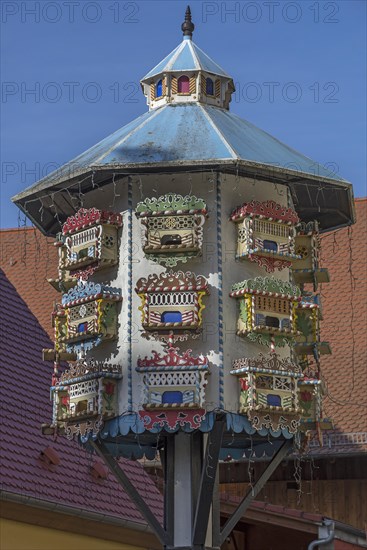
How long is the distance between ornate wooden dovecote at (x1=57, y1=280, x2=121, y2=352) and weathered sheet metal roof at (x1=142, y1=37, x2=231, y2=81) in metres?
2.79

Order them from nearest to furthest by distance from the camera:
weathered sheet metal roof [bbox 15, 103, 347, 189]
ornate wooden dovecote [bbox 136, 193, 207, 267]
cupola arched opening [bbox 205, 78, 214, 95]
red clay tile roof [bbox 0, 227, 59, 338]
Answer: ornate wooden dovecote [bbox 136, 193, 207, 267]
weathered sheet metal roof [bbox 15, 103, 347, 189]
cupola arched opening [bbox 205, 78, 214, 95]
red clay tile roof [bbox 0, 227, 59, 338]

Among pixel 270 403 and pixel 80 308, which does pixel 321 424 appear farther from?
pixel 80 308

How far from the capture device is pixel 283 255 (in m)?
16.1

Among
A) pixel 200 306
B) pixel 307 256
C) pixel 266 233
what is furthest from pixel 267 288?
pixel 307 256

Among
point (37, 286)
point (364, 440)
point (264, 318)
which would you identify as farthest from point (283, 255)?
point (37, 286)

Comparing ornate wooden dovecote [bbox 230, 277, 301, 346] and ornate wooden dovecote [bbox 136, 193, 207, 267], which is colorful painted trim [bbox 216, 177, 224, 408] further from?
ornate wooden dovecote [bbox 136, 193, 207, 267]

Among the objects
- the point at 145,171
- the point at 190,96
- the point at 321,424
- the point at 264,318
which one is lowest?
the point at 321,424

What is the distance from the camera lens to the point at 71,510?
1805cm

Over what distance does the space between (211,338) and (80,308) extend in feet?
4.78

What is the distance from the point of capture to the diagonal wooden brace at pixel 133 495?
15.6 meters

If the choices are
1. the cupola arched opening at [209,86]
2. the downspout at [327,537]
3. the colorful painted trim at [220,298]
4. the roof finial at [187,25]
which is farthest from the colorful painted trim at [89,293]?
the downspout at [327,537]

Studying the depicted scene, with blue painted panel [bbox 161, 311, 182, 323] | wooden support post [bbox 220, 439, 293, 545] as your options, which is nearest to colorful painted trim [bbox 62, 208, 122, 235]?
blue painted panel [bbox 161, 311, 182, 323]

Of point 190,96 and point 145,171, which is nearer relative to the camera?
point 145,171

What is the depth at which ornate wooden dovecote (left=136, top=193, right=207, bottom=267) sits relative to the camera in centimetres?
1569
